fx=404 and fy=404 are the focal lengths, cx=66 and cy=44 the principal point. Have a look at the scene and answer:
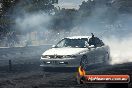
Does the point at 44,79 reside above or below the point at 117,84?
below

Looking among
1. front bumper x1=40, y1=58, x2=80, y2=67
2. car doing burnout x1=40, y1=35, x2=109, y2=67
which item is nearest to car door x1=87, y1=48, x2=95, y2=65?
car doing burnout x1=40, y1=35, x2=109, y2=67

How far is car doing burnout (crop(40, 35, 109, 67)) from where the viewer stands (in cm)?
1673

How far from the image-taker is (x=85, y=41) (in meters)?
18.2

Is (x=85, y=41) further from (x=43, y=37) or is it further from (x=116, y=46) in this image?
(x=43, y=37)

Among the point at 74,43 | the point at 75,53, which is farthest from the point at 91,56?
the point at 75,53

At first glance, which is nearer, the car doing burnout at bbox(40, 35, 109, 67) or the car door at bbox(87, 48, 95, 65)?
the car doing burnout at bbox(40, 35, 109, 67)

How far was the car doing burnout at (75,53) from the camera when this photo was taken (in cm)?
1673

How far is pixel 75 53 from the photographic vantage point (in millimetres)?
16781

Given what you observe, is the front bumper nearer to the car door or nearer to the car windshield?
the car door

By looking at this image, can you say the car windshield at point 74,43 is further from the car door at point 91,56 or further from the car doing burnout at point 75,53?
the car door at point 91,56

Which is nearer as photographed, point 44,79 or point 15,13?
point 44,79

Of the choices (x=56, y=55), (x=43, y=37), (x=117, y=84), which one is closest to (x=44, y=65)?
(x=56, y=55)

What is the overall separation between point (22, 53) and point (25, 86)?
19.5m

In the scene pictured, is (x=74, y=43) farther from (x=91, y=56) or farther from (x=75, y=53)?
(x=75, y=53)
